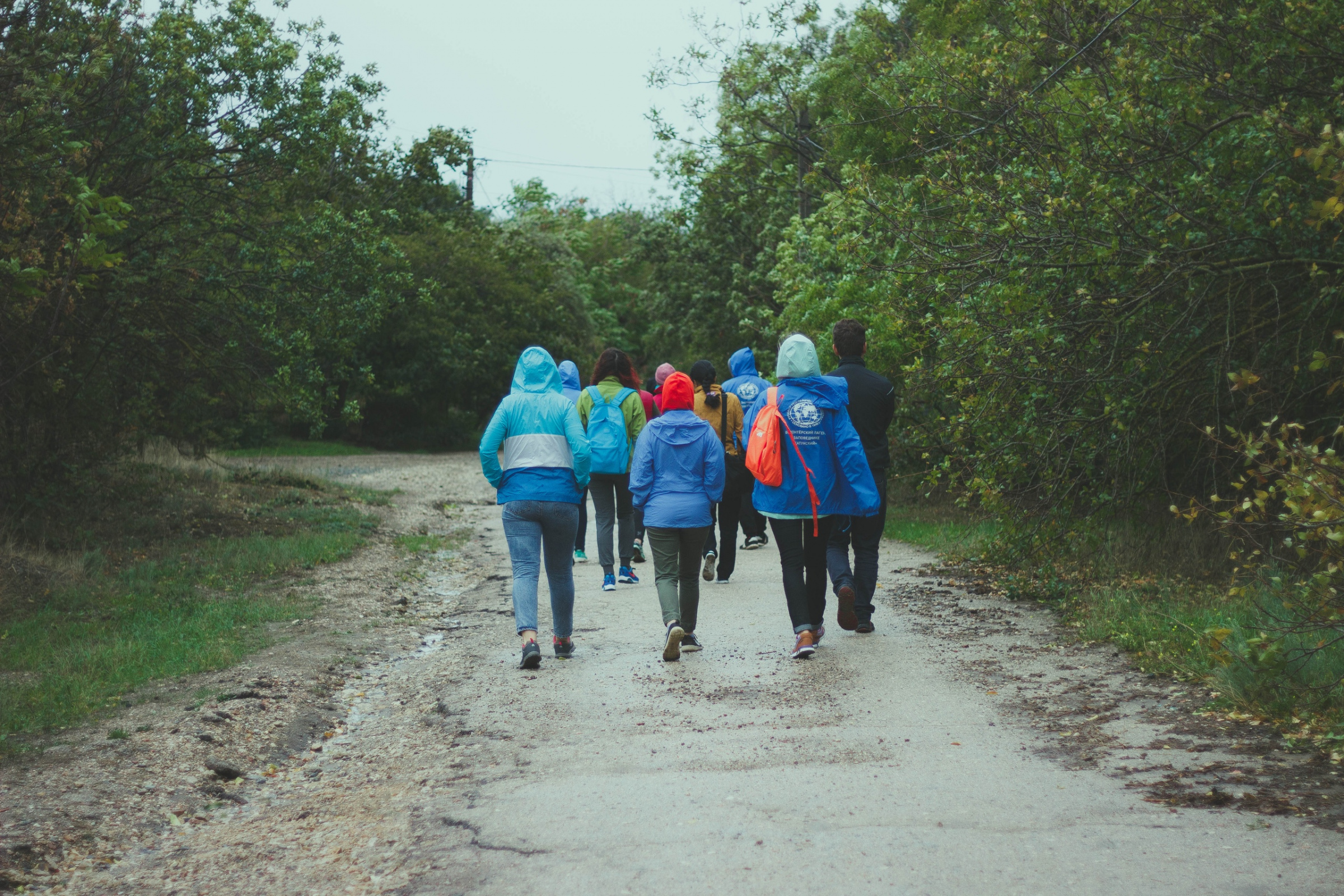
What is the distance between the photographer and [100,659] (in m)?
8.01

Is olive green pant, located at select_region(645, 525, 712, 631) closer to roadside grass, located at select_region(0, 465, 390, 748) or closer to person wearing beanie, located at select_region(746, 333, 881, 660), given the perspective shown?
person wearing beanie, located at select_region(746, 333, 881, 660)

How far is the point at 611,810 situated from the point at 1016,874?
165 cm

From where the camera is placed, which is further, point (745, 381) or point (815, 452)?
point (745, 381)

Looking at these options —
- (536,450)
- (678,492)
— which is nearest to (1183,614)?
(678,492)

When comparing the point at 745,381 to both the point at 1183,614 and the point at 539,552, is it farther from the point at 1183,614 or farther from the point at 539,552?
the point at 1183,614

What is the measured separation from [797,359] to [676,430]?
977 mm

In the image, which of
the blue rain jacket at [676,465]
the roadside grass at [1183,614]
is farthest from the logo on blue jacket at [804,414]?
the roadside grass at [1183,614]

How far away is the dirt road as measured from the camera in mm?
4238

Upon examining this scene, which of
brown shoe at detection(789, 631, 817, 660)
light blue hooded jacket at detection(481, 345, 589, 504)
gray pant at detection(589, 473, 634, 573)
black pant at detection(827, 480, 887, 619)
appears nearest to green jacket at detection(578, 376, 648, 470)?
gray pant at detection(589, 473, 634, 573)

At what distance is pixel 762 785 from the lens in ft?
17.1

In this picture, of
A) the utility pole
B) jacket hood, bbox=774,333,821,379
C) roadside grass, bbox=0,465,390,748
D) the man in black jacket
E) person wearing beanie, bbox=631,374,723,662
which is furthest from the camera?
the utility pole

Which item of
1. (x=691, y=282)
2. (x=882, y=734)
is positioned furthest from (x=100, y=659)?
(x=691, y=282)

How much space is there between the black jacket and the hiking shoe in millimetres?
1009

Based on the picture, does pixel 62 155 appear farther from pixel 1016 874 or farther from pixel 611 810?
pixel 1016 874
